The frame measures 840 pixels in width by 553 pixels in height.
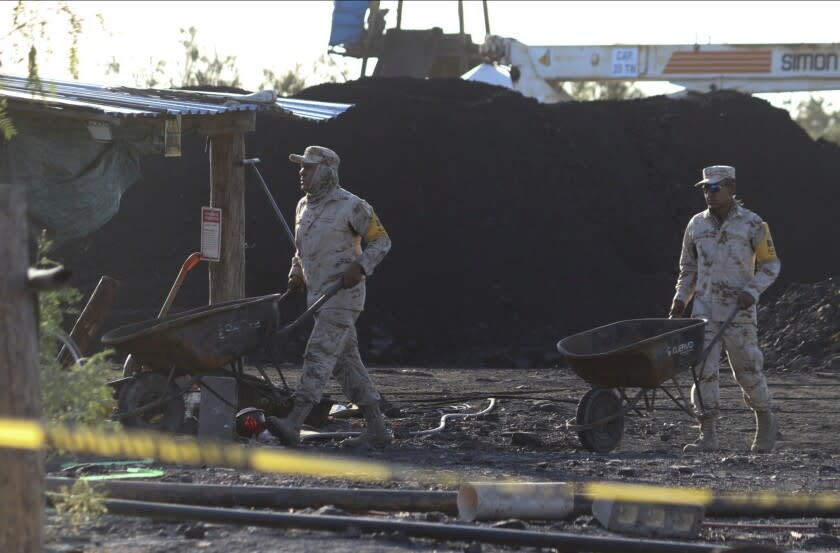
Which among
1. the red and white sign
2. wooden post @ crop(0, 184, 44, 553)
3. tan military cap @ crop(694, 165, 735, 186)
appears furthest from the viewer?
the red and white sign

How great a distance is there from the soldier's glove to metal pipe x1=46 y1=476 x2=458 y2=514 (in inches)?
161

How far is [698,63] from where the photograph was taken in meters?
27.6

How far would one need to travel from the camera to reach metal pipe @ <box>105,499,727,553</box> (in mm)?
5516

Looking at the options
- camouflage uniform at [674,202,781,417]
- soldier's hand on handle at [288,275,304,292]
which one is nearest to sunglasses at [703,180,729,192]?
camouflage uniform at [674,202,781,417]

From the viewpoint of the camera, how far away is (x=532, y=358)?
64.1 ft

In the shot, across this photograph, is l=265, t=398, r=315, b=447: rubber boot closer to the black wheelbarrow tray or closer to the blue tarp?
the black wheelbarrow tray

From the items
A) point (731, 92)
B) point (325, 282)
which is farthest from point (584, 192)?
point (325, 282)

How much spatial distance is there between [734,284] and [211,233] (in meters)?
4.57

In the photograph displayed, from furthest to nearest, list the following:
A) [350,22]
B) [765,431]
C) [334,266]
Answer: [350,22]
[765,431]
[334,266]

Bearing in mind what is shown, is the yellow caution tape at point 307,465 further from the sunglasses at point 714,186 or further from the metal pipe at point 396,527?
the sunglasses at point 714,186

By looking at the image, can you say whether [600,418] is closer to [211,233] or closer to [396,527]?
[211,233]

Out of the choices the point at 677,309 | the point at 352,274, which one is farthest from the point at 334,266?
the point at 677,309

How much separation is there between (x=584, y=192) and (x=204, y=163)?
23.3 ft

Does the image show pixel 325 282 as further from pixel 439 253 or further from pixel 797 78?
pixel 797 78
